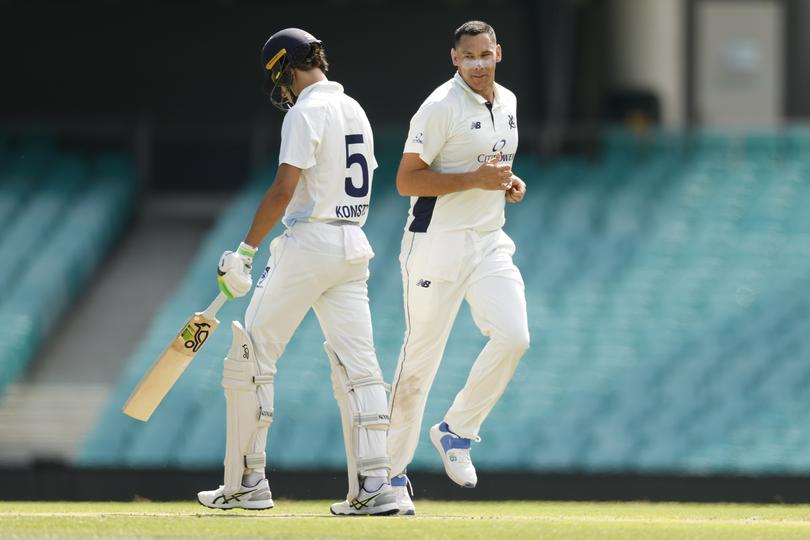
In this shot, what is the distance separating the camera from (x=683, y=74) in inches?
617

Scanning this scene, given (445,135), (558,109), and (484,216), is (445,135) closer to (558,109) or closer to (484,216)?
(484,216)

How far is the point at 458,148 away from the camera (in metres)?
6.91

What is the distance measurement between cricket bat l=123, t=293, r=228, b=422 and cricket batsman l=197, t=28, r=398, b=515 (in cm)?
16

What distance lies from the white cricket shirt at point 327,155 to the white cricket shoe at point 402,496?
1.10 meters

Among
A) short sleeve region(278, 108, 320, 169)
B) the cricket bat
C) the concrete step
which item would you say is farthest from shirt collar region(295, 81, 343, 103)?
the concrete step

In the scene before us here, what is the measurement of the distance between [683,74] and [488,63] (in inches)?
360

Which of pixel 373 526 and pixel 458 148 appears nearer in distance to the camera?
pixel 373 526

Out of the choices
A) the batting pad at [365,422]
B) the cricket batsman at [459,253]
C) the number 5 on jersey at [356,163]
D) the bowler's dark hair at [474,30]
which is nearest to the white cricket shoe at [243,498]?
the batting pad at [365,422]

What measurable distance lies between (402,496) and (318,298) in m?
0.90

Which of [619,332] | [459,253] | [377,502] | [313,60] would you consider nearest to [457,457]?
[377,502]

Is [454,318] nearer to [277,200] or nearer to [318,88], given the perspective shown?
[277,200]

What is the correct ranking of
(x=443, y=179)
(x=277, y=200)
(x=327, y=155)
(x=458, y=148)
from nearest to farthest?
(x=277, y=200) → (x=327, y=155) → (x=443, y=179) → (x=458, y=148)

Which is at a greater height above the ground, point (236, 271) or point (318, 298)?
point (236, 271)

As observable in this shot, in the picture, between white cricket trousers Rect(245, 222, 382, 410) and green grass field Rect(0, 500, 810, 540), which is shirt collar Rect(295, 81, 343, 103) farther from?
green grass field Rect(0, 500, 810, 540)
